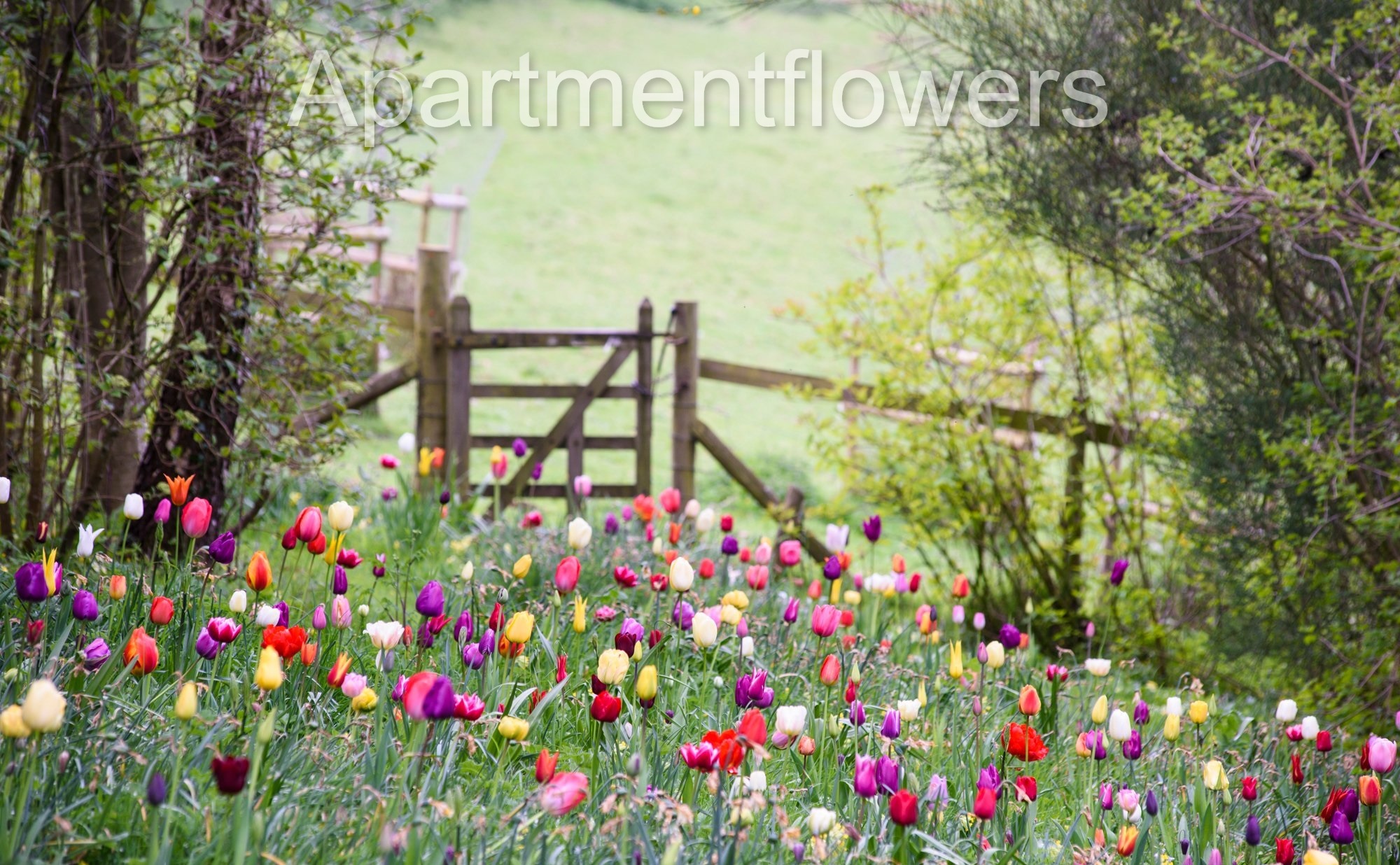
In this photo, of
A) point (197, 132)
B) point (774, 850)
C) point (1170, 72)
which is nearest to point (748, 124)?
point (1170, 72)

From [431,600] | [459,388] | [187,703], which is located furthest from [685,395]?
[187,703]

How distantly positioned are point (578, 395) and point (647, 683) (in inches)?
164

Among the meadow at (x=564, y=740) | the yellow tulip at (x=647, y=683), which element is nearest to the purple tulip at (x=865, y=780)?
the meadow at (x=564, y=740)

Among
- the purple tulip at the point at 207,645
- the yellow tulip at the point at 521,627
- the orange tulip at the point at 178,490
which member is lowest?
the purple tulip at the point at 207,645

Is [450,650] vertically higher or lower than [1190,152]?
lower

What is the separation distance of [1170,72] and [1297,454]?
1.67m

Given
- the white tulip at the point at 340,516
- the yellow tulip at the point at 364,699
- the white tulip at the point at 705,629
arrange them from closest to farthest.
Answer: the yellow tulip at the point at 364,699, the white tulip at the point at 705,629, the white tulip at the point at 340,516

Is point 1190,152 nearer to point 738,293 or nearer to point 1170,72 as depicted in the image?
point 1170,72

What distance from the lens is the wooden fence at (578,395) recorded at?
5.44 meters

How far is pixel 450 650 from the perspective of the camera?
89.9 inches

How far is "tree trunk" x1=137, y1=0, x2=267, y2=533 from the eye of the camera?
3.01 metres

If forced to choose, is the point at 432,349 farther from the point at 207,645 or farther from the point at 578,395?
the point at 207,645

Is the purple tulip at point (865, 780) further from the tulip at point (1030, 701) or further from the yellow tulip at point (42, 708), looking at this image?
the yellow tulip at point (42, 708)

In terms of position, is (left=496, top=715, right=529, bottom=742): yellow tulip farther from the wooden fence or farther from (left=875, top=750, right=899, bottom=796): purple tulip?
the wooden fence
